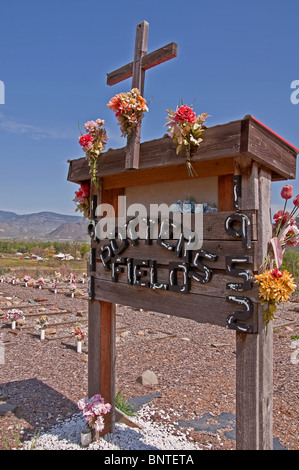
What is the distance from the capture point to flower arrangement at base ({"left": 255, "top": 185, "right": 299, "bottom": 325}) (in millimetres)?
2557

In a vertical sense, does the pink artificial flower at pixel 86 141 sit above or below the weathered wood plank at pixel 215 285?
above

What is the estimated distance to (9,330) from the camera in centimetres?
894

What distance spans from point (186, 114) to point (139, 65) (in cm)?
102

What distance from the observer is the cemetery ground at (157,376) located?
440cm

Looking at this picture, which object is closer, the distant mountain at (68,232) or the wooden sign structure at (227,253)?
the wooden sign structure at (227,253)

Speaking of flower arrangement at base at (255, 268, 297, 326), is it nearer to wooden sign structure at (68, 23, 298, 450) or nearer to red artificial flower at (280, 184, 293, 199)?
wooden sign structure at (68, 23, 298, 450)

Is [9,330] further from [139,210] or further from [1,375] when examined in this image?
[139,210]

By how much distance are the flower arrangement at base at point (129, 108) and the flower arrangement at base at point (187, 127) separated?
0.52m

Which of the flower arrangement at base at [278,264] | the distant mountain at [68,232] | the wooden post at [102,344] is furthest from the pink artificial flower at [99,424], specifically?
the distant mountain at [68,232]

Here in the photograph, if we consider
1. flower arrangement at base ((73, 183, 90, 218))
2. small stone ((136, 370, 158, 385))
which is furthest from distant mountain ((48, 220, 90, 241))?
flower arrangement at base ((73, 183, 90, 218))

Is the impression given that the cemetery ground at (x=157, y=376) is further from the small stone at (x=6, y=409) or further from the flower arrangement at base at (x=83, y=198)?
the flower arrangement at base at (x=83, y=198)

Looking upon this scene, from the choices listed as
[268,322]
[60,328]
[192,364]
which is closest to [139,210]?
[268,322]

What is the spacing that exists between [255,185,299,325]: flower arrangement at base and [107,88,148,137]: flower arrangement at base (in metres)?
1.41
